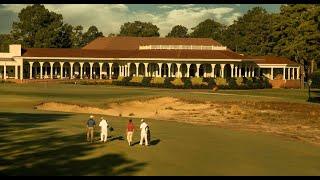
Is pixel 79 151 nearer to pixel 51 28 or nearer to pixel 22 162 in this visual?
pixel 22 162

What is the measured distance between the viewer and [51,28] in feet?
357

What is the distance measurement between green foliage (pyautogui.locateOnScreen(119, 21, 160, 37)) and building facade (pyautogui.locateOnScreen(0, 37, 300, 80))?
169 ft

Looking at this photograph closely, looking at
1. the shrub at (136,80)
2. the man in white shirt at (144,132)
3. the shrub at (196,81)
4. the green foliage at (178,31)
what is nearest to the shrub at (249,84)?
the shrub at (196,81)

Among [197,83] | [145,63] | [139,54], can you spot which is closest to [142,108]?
[197,83]

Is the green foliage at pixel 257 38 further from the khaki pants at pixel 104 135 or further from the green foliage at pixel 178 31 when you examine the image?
the khaki pants at pixel 104 135

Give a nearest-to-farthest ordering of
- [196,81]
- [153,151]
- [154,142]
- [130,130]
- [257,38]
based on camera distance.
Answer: [153,151] → [130,130] → [154,142] → [196,81] → [257,38]

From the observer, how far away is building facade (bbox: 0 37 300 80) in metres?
75.9

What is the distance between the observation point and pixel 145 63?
76750 millimetres

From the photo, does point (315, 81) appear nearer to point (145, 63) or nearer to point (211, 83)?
point (211, 83)

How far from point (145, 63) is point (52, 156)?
5455 centimetres

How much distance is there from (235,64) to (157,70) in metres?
11.2

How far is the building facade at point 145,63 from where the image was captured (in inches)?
2990
